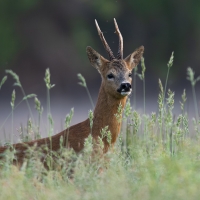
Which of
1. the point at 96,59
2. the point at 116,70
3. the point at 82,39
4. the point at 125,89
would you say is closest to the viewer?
the point at 125,89

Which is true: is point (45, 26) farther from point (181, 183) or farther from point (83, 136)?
point (181, 183)

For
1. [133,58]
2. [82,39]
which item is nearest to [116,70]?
[133,58]

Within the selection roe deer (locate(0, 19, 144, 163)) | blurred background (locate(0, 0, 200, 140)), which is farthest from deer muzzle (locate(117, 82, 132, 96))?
blurred background (locate(0, 0, 200, 140))

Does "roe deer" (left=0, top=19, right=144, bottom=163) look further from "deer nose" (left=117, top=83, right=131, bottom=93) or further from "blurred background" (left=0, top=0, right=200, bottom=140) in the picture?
"blurred background" (left=0, top=0, right=200, bottom=140)

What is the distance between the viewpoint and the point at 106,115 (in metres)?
8.73

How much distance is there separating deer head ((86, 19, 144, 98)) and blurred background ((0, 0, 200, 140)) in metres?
10.7

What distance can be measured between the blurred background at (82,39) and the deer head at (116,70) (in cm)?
1066

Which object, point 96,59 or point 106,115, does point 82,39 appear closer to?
point 96,59

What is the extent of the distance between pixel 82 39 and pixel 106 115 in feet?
41.7

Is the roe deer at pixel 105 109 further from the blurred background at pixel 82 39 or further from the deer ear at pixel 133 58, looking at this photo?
the blurred background at pixel 82 39

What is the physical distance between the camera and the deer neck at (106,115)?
28.2 ft

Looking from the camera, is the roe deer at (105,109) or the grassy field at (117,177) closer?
the grassy field at (117,177)

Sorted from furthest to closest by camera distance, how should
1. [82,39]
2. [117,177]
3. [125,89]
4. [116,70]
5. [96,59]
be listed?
[82,39], [96,59], [116,70], [125,89], [117,177]

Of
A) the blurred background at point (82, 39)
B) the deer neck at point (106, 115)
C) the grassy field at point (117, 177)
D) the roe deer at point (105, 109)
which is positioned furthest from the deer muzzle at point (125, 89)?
the blurred background at point (82, 39)
